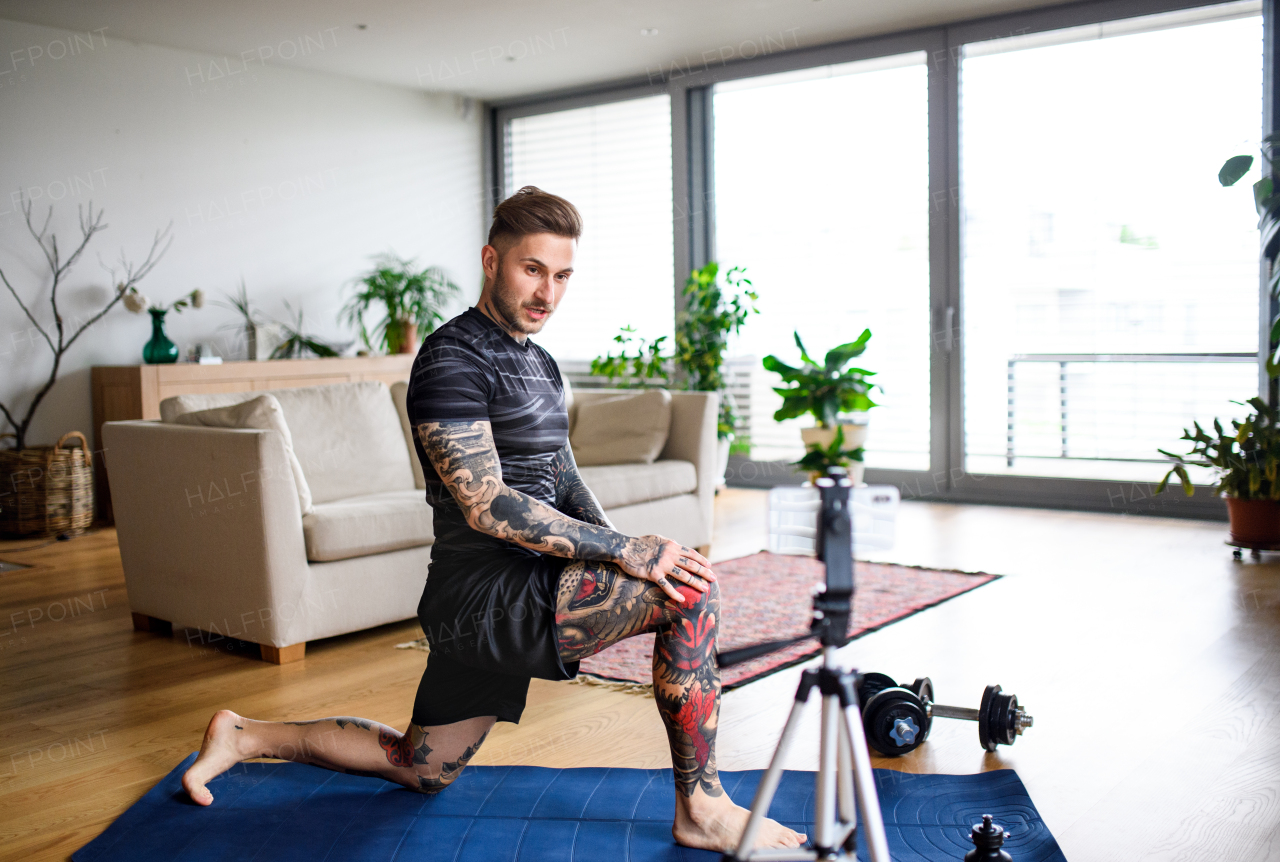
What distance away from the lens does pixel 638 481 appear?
168 inches

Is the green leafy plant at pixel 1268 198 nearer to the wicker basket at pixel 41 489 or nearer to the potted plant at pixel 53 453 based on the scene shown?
the potted plant at pixel 53 453

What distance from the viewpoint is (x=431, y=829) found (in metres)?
2.03

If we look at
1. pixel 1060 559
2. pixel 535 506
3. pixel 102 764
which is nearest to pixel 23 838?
pixel 102 764

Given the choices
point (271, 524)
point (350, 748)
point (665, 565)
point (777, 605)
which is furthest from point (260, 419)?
point (665, 565)

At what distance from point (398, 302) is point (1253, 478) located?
4762mm

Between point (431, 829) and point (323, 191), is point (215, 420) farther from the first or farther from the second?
point (323, 191)

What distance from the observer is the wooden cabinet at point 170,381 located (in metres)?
5.46

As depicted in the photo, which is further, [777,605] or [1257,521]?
[1257,521]

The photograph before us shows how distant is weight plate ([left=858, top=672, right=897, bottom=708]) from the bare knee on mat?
0.82m

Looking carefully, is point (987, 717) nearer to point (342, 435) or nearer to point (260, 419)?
point (260, 419)

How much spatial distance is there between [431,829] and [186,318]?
486 cm

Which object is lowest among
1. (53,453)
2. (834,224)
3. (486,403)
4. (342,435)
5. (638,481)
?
(638,481)

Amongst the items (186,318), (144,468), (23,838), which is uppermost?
(186,318)

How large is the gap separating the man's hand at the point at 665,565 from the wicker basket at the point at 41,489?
179 inches
